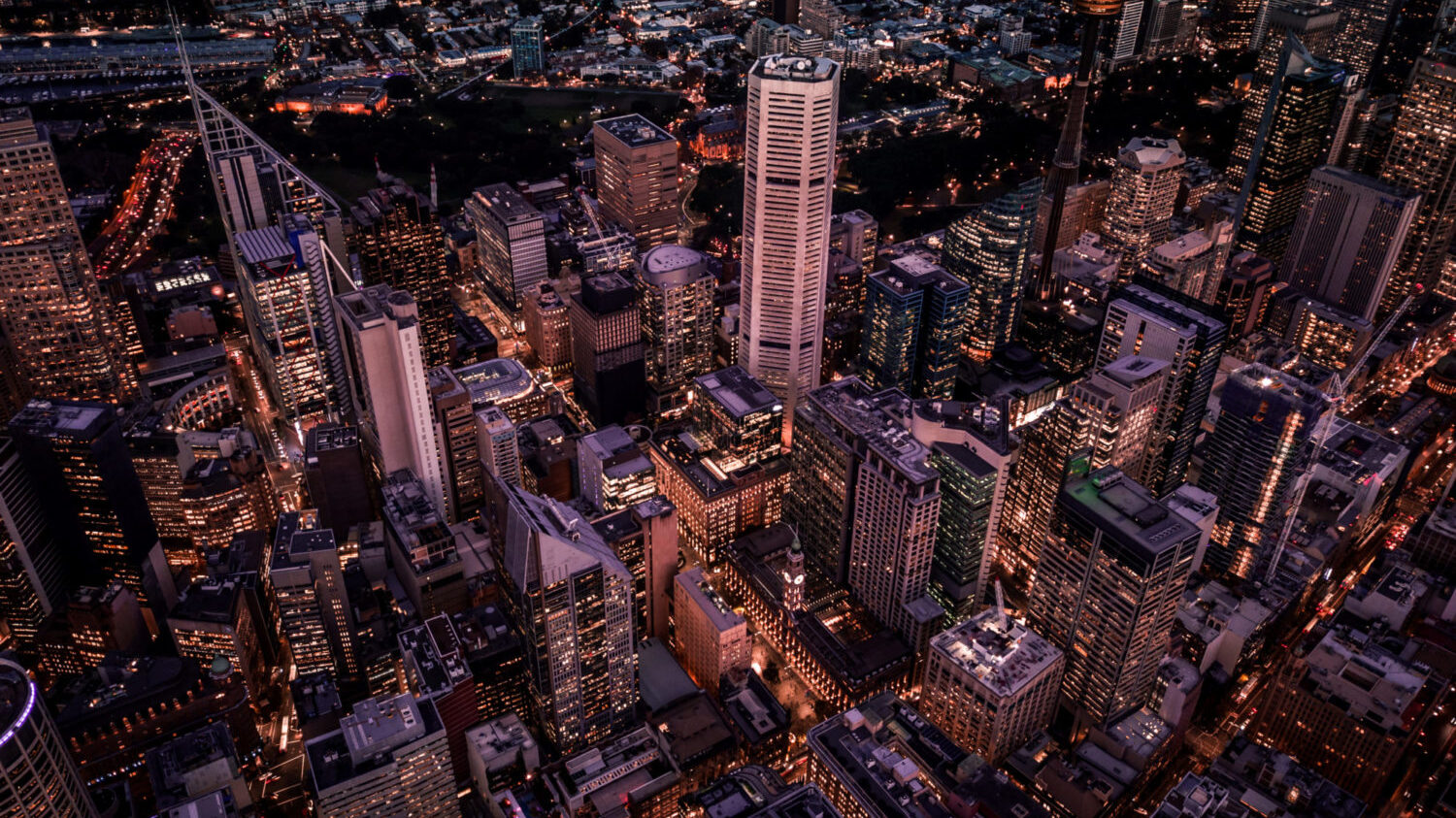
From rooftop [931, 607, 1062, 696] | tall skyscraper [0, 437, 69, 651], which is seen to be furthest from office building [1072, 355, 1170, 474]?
tall skyscraper [0, 437, 69, 651]

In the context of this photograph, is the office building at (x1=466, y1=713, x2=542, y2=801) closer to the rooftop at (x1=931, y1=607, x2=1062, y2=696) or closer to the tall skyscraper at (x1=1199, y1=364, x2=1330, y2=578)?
the rooftop at (x1=931, y1=607, x2=1062, y2=696)

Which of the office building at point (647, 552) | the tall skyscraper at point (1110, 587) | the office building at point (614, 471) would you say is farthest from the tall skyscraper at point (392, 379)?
the tall skyscraper at point (1110, 587)

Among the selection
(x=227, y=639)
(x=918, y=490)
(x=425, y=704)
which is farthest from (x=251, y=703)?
(x=918, y=490)

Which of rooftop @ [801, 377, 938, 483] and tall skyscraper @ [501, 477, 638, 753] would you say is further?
rooftop @ [801, 377, 938, 483]

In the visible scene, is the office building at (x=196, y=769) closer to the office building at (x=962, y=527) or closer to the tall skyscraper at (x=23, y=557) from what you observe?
the tall skyscraper at (x=23, y=557)

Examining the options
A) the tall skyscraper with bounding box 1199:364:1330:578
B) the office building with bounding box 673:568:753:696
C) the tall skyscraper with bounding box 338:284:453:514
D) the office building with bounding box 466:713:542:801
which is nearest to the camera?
the office building with bounding box 466:713:542:801
